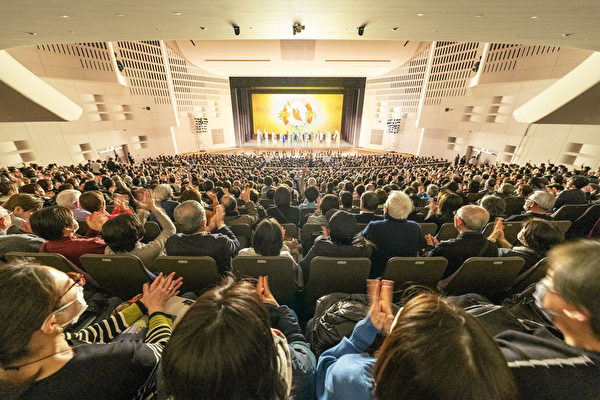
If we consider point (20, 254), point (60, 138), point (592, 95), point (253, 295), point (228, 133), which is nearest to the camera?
point (253, 295)

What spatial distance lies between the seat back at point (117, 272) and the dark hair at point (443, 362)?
209 cm

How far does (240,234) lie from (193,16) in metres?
5.72

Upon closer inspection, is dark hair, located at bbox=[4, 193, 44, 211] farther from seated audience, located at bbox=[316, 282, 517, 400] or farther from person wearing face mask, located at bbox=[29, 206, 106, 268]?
seated audience, located at bbox=[316, 282, 517, 400]

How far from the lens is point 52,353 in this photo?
0.85 metres

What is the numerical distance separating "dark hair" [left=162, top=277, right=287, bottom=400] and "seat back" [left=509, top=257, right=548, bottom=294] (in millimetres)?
2493

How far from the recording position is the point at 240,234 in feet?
12.2

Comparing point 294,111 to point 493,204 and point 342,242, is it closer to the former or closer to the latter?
point 493,204

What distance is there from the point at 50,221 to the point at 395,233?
343cm

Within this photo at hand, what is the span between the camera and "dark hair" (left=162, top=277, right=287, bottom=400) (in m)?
0.63

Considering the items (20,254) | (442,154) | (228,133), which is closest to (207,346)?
(20,254)

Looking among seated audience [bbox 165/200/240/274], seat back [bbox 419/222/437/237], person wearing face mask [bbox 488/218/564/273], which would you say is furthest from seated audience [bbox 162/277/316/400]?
seat back [bbox 419/222/437/237]

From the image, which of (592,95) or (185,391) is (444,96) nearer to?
(592,95)

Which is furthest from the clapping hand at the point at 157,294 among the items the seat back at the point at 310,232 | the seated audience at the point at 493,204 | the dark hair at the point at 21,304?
the seated audience at the point at 493,204

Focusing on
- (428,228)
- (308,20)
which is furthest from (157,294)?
(308,20)
